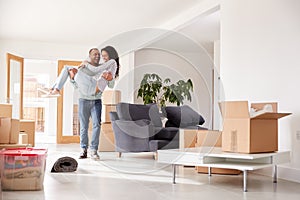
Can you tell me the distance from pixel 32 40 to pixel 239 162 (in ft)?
20.7

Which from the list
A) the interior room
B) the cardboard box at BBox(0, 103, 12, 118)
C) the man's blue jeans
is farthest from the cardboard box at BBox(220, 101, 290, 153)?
the cardboard box at BBox(0, 103, 12, 118)

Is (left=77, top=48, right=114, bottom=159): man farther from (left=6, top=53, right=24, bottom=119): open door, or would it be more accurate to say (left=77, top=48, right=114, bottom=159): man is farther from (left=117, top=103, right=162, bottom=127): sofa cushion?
(left=6, top=53, right=24, bottom=119): open door

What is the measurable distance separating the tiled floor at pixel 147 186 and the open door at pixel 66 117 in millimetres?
4533

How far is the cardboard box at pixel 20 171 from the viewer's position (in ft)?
9.29

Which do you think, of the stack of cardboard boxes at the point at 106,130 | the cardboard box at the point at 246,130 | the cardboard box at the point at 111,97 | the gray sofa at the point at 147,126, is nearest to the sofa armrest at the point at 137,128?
the gray sofa at the point at 147,126

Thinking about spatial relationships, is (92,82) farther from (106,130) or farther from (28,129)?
(28,129)

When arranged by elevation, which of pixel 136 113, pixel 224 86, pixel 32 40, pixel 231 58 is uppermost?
pixel 32 40

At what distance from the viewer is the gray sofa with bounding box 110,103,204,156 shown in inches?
196

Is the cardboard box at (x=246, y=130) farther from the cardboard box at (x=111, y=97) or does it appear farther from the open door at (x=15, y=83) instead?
the open door at (x=15, y=83)

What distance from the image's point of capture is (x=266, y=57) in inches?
160

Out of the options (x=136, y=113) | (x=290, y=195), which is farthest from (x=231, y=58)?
(x=290, y=195)

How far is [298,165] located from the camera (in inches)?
143

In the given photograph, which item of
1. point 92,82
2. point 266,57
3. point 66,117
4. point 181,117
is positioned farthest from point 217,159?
point 66,117

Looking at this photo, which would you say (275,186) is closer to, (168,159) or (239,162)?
(239,162)
